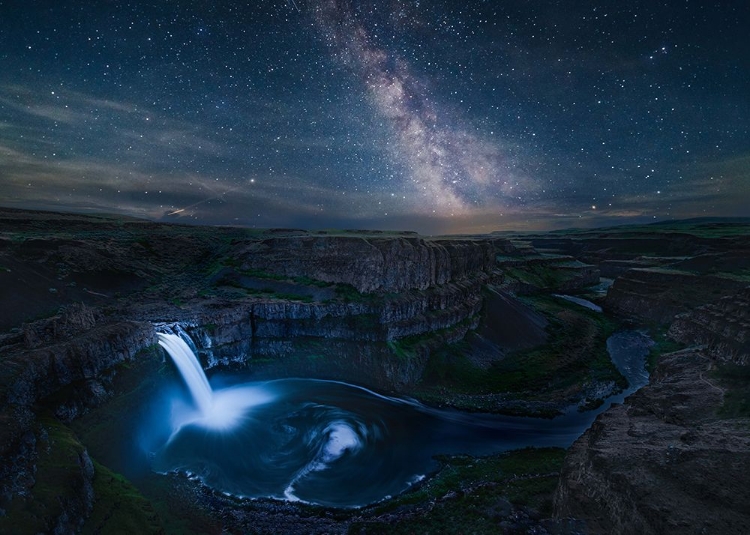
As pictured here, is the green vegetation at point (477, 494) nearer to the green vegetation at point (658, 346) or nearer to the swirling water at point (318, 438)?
the swirling water at point (318, 438)

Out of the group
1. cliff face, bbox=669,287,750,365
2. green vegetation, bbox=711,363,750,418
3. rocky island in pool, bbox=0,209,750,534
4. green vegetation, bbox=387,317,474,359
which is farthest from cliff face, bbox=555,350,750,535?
green vegetation, bbox=387,317,474,359

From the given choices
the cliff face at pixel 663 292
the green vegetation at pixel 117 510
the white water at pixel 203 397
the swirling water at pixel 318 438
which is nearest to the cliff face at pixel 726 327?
the swirling water at pixel 318 438

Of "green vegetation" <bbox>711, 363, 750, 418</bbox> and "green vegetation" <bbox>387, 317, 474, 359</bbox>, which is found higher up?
"green vegetation" <bbox>711, 363, 750, 418</bbox>

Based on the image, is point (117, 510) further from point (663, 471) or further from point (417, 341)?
point (417, 341)

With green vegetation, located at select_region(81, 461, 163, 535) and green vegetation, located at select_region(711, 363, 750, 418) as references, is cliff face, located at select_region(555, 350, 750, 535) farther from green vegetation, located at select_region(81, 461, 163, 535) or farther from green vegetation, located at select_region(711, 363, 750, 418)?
green vegetation, located at select_region(81, 461, 163, 535)

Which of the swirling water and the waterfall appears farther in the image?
the waterfall

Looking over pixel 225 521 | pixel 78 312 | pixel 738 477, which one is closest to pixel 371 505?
pixel 225 521
